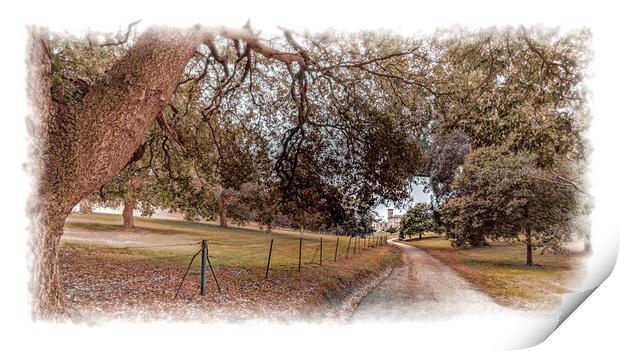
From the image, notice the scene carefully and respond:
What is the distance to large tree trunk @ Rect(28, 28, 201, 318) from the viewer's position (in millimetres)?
2281

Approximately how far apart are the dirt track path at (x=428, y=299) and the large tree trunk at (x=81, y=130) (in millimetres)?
1771

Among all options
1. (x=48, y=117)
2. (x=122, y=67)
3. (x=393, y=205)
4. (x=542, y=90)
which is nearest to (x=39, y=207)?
(x=48, y=117)

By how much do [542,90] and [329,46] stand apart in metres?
1.48

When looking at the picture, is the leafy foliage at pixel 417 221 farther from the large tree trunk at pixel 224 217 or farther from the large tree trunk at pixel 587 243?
the large tree trunk at pixel 224 217

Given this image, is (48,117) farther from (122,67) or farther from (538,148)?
(538,148)

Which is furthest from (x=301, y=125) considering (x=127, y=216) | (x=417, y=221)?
(x=127, y=216)

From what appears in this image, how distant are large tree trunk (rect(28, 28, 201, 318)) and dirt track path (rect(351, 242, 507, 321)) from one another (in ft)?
5.81

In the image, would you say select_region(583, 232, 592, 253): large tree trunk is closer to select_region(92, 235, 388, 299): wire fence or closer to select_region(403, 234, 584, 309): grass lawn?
select_region(403, 234, 584, 309): grass lawn

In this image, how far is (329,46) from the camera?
2600 millimetres

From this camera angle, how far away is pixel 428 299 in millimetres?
2600

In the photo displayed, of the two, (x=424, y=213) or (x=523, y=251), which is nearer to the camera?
(x=523, y=251)

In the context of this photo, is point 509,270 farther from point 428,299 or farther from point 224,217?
point 224,217

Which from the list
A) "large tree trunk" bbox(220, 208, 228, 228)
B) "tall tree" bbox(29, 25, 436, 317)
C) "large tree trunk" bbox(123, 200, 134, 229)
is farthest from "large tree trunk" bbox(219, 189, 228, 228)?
"large tree trunk" bbox(123, 200, 134, 229)

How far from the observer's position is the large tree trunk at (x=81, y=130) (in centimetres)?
228
